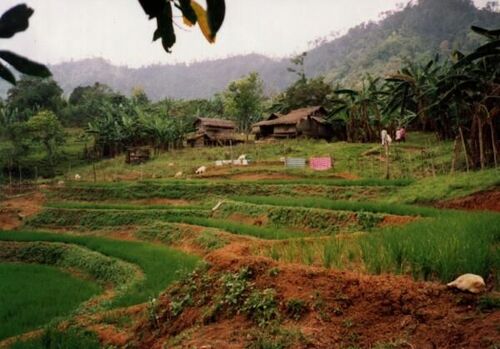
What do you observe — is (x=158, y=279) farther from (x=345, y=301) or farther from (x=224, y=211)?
(x=224, y=211)

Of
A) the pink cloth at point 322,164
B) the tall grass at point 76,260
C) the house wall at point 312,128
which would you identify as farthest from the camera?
the house wall at point 312,128

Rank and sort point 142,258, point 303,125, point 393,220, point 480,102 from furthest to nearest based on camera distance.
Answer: point 303,125, point 480,102, point 142,258, point 393,220

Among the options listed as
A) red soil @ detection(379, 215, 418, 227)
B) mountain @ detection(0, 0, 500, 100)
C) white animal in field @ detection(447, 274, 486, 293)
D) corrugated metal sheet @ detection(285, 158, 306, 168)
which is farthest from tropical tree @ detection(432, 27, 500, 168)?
mountain @ detection(0, 0, 500, 100)

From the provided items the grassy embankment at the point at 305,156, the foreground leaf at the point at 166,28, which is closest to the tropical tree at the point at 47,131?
the grassy embankment at the point at 305,156

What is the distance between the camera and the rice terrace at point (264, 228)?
3.91 metres

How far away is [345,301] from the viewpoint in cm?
430

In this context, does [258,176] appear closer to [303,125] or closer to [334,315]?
[303,125]

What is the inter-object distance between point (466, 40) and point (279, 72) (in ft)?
271

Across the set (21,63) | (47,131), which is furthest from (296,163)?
(47,131)

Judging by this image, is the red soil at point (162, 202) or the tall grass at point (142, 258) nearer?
the tall grass at point (142, 258)

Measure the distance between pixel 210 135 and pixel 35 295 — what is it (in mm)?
33408

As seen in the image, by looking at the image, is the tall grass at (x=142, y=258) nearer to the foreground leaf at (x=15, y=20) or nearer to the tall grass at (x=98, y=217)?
the tall grass at (x=98, y=217)

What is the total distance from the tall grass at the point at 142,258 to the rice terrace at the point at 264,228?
0.06 m

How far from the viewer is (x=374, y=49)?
11606cm
